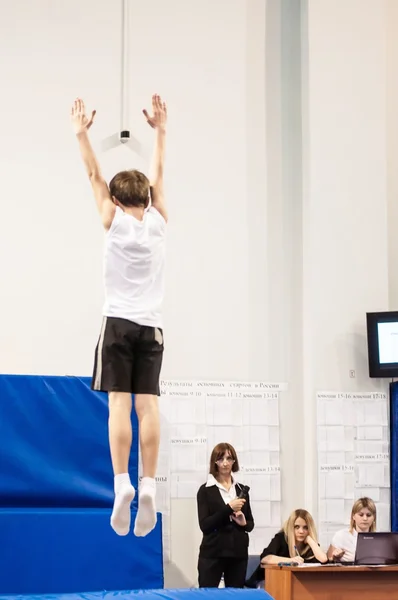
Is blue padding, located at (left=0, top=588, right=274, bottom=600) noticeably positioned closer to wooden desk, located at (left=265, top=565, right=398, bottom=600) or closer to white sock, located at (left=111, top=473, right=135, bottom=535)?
white sock, located at (left=111, top=473, right=135, bottom=535)

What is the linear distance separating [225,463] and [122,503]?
9.47 ft

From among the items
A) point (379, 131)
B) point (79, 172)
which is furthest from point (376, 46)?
point (79, 172)

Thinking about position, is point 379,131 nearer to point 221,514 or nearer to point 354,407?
point 354,407

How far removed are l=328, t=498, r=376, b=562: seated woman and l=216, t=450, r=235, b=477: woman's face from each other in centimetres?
93

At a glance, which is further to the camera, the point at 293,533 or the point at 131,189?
the point at 293,533

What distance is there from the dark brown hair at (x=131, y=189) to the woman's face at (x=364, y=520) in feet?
11.7

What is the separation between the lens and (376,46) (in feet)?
26.1

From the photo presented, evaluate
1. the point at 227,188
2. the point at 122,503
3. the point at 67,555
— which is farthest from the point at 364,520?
the point at 122,503

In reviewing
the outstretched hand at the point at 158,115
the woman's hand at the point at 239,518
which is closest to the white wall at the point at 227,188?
Answer: the woman's hand at the point at 239,518

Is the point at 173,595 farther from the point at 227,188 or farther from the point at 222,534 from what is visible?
the point at 227,188

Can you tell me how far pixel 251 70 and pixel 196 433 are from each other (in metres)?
3.09

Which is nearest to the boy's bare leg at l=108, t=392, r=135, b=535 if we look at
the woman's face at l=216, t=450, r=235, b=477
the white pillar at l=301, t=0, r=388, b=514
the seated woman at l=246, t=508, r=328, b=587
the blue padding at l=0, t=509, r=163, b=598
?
the blue padding at l=0, t=509, r=163, b=598

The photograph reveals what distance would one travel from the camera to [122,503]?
383cm

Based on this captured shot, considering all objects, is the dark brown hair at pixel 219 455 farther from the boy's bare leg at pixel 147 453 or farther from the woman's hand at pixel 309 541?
the boy's bare leg at pixel 147 453
